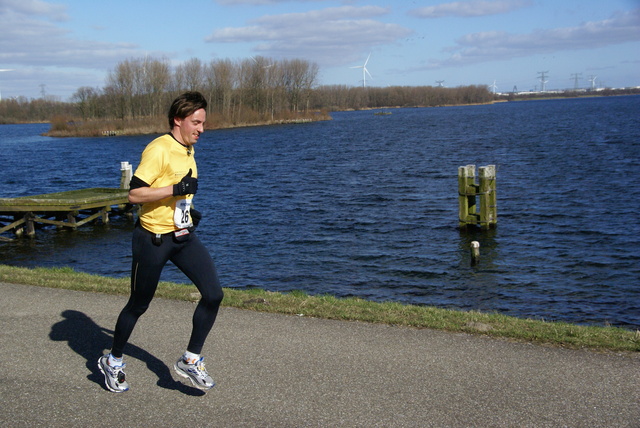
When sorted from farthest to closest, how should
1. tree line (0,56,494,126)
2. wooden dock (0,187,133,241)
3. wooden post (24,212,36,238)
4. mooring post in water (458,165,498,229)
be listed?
1. tree line (0,56,494,126)
2. wooden post (24,212,36,238)
3. wooden dock (0,187,133,241)
4. mooring post in water (458,165,498,229)

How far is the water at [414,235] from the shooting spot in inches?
579

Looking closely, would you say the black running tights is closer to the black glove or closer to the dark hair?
the black glove

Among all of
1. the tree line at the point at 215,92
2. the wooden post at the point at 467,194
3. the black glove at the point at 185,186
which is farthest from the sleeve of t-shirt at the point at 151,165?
the tree line at the point at 215,92

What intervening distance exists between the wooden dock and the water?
54 cm

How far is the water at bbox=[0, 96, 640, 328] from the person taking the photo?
48.2ft

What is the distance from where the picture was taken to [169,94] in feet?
371

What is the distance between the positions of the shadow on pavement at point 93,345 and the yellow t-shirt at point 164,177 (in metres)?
1.35

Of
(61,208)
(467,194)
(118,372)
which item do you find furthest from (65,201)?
(118,372)

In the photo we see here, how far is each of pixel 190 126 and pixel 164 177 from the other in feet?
1.44

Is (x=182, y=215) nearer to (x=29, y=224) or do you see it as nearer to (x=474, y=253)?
(x=474, y=253)

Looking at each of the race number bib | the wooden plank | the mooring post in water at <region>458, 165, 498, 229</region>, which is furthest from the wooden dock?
the race number bib

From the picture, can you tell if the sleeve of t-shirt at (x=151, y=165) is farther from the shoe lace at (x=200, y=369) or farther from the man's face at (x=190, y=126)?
the shoe lace at (x=200, y=369)

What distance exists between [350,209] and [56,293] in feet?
61.6

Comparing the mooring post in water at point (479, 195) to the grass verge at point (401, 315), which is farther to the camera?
the mooring post in water at point (479, 195)
